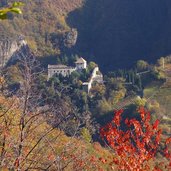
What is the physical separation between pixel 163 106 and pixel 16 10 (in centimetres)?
4952

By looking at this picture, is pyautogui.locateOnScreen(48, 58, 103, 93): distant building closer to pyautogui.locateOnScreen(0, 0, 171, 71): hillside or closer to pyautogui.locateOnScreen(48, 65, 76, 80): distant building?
pyautogui.locateOnScreen(48, 65, 76, 80): distant building

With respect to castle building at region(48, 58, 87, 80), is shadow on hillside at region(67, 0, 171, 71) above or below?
above

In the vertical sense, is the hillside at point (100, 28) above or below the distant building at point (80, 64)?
above

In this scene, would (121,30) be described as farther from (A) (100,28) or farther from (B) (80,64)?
(B) (80,64)

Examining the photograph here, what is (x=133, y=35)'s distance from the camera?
Result: 112 meters

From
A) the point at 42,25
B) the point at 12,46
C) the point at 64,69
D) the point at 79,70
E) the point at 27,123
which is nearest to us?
the point at 27,123

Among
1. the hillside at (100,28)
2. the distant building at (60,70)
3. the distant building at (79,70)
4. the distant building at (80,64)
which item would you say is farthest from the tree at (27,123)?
the hillside at (100,28)

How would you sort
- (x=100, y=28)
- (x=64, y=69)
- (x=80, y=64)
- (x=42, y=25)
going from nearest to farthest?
(x=64, y=69) < (x=80, y=64) < (x=42, y=25) < (x=100, y=28)

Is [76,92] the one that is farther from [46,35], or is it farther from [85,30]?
[85,30]

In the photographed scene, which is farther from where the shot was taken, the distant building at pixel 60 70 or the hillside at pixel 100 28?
A: the hillside at pixel 100 28

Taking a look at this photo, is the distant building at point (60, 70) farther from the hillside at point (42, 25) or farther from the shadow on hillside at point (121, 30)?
the shadow on hillside at point (121, 30)

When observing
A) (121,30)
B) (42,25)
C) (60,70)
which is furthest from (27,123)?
(121,30)

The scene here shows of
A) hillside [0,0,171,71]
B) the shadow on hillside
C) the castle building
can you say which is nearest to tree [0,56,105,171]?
the castle building

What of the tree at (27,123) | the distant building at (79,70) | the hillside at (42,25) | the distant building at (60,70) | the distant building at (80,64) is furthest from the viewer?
the hillside at (42,25)
